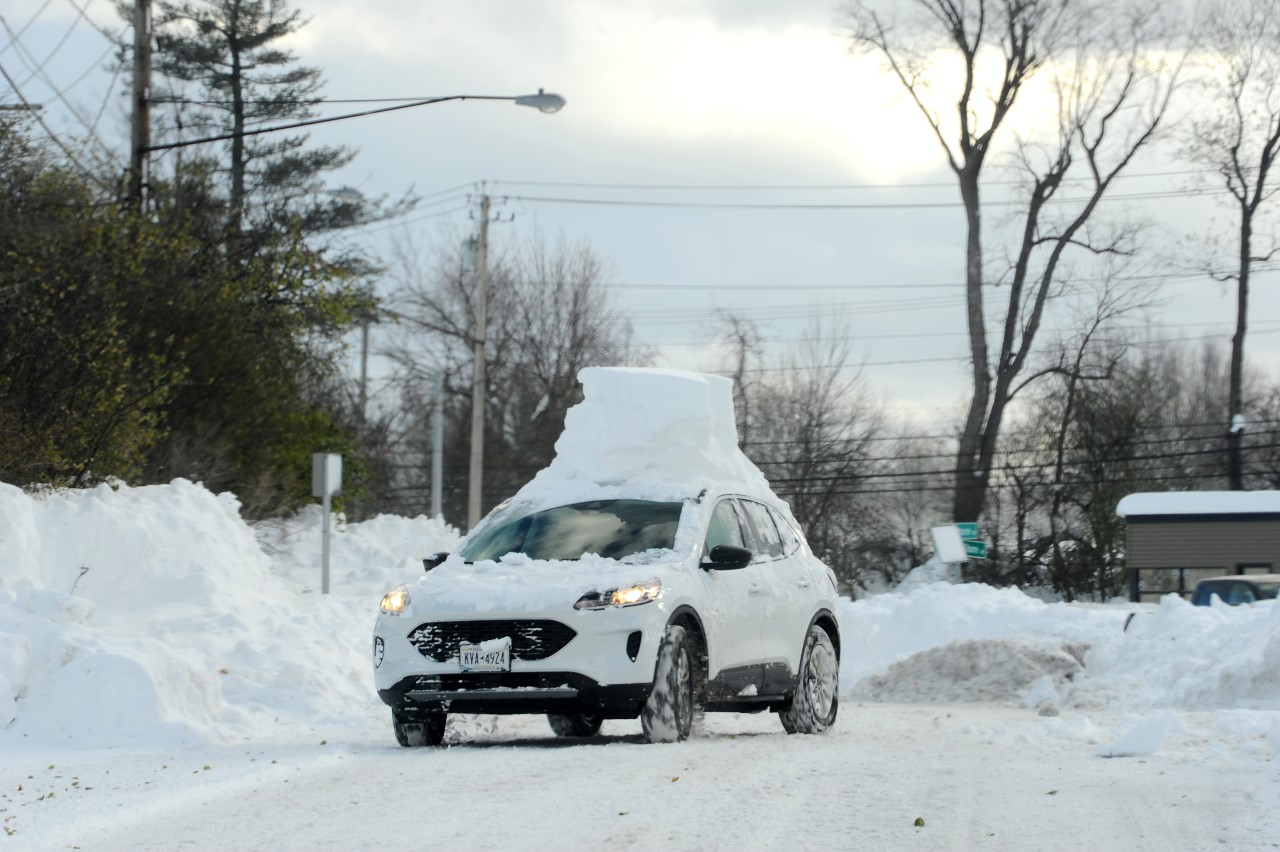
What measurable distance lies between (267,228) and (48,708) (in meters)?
20.1

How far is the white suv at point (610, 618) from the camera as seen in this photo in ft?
30.3

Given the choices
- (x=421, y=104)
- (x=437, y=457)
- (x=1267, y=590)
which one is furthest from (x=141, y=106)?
(x=437, y=457)

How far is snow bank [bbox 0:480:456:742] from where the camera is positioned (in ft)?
35.3

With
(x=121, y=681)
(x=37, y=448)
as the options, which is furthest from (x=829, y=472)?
(x=121, y=681)

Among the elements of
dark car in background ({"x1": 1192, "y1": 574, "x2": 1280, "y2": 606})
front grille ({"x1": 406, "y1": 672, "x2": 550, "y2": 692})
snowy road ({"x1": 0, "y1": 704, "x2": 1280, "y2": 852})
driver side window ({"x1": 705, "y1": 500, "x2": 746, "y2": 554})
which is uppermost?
driver side window ({"x1": 705, "y1": 500, "x2": 746, "y2": 554})

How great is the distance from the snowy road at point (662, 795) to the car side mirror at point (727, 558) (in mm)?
1085

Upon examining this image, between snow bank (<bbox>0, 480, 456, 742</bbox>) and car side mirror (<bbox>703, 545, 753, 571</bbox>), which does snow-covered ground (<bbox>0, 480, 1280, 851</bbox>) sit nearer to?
snow bank (<bbox>0, 480, 456, 742</bbox>)

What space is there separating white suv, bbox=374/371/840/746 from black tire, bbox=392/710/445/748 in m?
0.01

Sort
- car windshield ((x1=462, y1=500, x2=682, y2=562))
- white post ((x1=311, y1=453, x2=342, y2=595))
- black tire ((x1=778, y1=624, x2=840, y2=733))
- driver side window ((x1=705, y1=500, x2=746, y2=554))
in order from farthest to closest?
white post ((x1=311, y1=453, x2=342, y2=595)), black tire ((x1=778, y1=624, x2=840, y2=733)), driver side window ((x1=705, y1=500, x2=746, y2=554)), car windshield ((x1=462, y1=500, x2=682, y2=562))

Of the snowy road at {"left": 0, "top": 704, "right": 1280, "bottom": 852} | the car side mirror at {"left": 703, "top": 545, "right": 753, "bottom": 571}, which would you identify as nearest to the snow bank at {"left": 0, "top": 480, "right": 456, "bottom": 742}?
the snowy road at {"left": 0, "top": 704, "right": 1280, "bottom": 852}

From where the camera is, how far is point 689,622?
9.88 metres

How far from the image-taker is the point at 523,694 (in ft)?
30.4

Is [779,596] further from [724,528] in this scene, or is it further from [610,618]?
[610,618]

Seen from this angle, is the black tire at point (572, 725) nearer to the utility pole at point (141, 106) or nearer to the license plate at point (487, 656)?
the license plate at point (487, 656)
